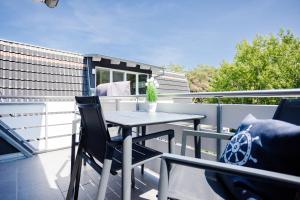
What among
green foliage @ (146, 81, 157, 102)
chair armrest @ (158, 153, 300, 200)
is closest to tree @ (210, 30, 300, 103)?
green foliage @ (146, 81, 157, 102)

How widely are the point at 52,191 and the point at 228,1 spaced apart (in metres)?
13.0

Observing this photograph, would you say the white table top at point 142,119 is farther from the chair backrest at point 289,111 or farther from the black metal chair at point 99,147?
the chair backrest at point 289,111

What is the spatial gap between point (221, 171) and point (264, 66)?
53.4ft

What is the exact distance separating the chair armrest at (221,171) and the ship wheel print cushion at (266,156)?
0.29 ft

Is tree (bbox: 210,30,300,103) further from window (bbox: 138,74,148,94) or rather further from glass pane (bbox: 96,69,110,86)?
glass pane (bbox: 96,69,110,86)

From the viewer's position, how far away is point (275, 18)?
16188mm

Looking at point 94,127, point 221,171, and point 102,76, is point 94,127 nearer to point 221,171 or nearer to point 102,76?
point 221,171

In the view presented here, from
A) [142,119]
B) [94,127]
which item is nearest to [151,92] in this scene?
[142,119]

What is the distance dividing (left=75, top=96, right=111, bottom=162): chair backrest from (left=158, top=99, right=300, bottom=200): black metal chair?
553 millimetres

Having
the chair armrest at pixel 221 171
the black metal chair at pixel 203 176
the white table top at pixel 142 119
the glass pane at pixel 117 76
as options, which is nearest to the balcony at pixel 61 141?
the black metal chair at pixel 203 176

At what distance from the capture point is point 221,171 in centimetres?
74

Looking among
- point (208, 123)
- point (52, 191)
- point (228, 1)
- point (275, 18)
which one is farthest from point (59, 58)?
point (275, 18)

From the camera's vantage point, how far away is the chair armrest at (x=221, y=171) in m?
0.64

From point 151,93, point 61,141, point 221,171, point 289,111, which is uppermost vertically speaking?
point 151,93
